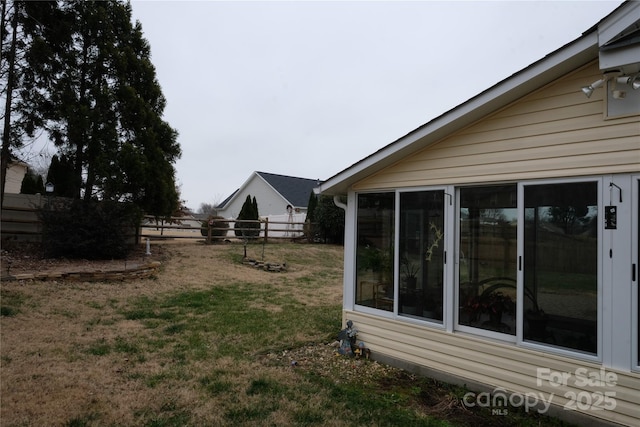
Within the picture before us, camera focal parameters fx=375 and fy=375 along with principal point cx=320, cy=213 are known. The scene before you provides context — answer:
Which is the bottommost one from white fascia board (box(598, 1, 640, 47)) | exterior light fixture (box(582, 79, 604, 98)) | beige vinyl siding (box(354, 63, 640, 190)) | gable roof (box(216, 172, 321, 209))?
beige vinyl siding (box(354, 63, 640, 190))

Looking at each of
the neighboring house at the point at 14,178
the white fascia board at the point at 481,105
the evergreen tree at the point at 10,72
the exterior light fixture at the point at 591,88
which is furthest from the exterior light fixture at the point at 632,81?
the neighboring house at the point at 14,178

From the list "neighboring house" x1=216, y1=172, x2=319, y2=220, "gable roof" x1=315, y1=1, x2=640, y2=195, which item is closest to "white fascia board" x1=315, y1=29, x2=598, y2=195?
"gable roof" x1=315, y1=1, x2=640, y2=195

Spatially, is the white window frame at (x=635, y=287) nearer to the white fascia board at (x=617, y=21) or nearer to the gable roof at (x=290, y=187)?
the white fascia board at (x=617, y=21)

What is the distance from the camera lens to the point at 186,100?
1561cm

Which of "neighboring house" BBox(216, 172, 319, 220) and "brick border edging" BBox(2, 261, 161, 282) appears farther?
"neighboring house" BBox(216, 172, 319, 220)

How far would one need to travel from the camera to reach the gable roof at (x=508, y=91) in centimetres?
307

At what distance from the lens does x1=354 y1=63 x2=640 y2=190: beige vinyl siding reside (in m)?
3.30

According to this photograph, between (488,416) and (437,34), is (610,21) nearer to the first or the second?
(488,416)

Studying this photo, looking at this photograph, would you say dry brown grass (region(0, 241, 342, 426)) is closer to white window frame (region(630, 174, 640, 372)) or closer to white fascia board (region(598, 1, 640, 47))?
white window frame (region(630, 174, 640, 372))

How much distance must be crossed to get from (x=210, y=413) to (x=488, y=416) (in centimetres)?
260

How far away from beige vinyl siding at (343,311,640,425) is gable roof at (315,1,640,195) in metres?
2.09

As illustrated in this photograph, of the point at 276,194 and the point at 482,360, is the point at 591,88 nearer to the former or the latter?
the point at 482,360

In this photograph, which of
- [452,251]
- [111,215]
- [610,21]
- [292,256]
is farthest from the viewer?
[292,256]

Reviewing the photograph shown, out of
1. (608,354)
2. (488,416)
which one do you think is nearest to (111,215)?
(488,416)
